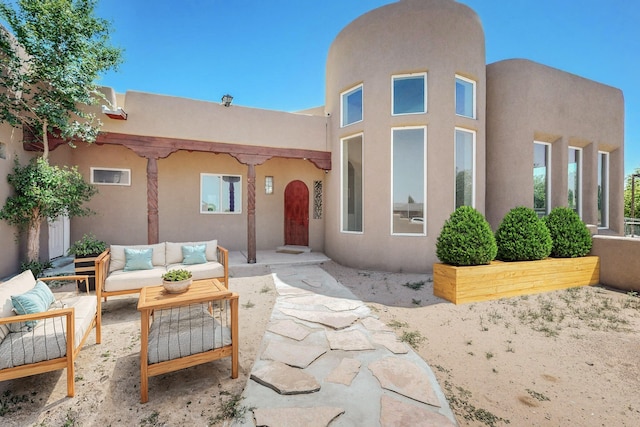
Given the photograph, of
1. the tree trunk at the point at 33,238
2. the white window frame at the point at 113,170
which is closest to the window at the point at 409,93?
the white window frame at the point at 113,170

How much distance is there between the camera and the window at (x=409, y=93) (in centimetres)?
654

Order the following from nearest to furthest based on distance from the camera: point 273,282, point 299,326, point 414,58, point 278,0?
point 299,326
point 273,282
point 414,58
point 278,0

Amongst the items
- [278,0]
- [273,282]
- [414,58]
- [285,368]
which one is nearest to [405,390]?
[285,368]

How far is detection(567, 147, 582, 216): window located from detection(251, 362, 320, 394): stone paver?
9.73m

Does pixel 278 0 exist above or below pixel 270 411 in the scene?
above

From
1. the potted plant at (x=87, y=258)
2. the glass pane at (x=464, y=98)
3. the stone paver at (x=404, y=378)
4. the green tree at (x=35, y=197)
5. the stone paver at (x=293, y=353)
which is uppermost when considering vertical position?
the glass pane at (x=464, y=98)

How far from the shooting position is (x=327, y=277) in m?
6.16

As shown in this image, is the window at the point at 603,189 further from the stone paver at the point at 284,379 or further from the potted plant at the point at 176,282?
the potted plant at the point at 176,282

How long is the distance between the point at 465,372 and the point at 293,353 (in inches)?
68.8

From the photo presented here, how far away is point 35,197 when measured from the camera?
5203 mm

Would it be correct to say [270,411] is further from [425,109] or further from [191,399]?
[425,109]

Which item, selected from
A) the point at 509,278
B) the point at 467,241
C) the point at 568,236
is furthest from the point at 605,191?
the point at 467,241

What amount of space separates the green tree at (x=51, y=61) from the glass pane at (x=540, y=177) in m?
10.7

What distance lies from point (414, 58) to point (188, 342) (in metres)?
7.11
